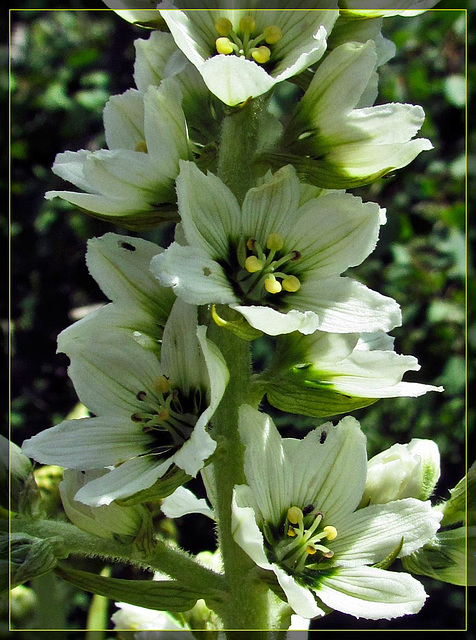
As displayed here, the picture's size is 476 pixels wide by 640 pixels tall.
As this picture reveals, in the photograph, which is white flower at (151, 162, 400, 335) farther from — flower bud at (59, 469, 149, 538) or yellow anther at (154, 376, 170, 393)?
flower bud at (59, 469, 149, 538)

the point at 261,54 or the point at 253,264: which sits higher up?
the point at 261,54

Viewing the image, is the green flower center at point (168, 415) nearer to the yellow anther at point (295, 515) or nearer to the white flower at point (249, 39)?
the yellow anther at point (295, 515)

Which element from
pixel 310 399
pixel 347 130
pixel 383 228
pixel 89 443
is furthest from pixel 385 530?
pixel 383 228

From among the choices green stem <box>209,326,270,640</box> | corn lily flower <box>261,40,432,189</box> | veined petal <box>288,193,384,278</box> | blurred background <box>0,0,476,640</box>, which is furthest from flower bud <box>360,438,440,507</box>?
blurred background <box>0,0,476,640</box>

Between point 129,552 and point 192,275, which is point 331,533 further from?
point 192,275

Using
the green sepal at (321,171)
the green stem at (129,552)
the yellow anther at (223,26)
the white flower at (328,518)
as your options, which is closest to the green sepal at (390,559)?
the white flower at (328,518)

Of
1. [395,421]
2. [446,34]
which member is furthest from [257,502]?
[446,34]

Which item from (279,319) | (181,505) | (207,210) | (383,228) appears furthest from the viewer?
(383,228)
